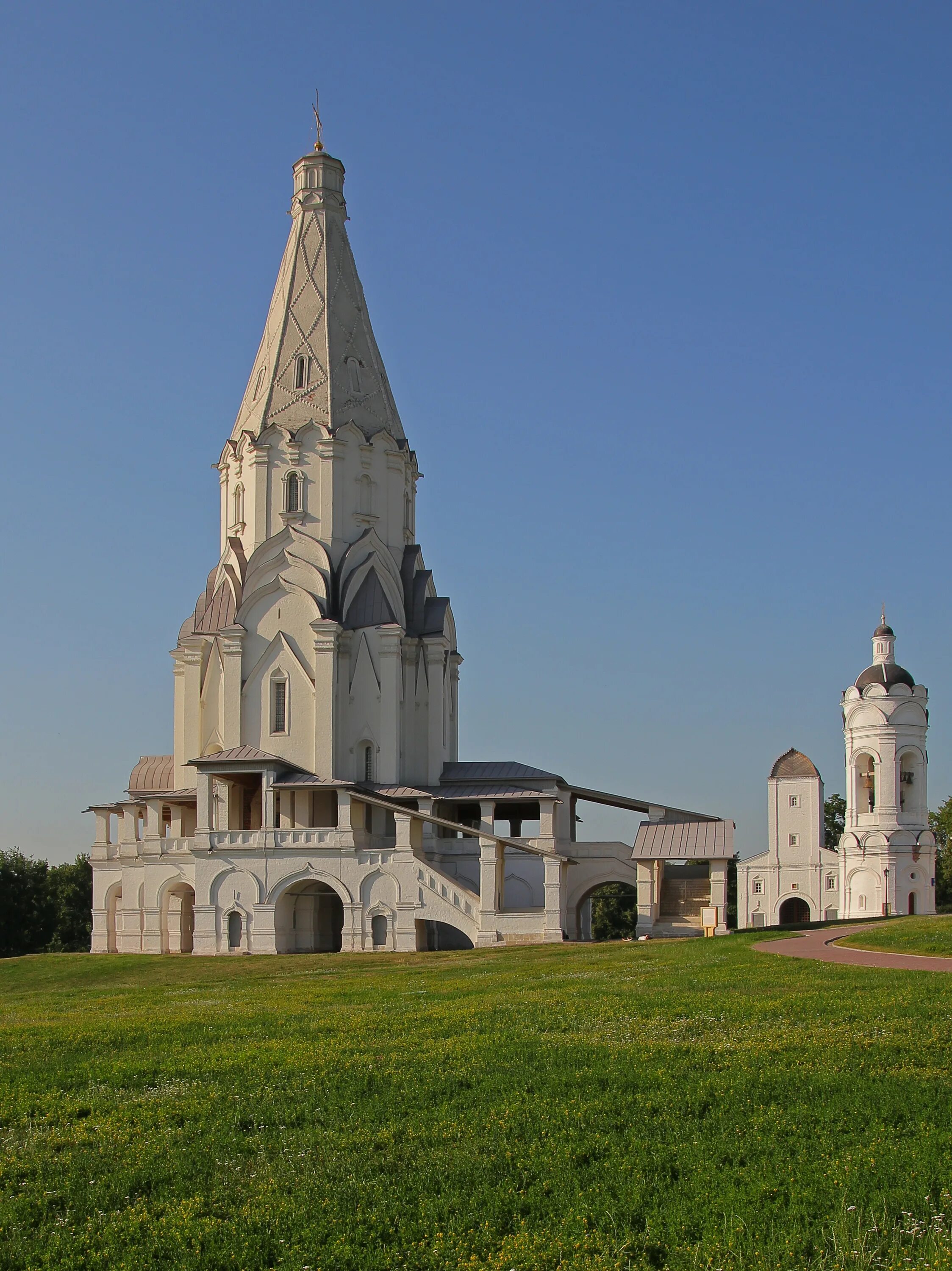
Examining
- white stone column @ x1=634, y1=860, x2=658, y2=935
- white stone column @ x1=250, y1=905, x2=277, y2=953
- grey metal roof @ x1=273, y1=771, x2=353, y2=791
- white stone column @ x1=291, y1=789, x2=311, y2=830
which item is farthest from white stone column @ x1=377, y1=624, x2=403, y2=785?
white stone column @ x1=634, y1=860, x2=658, y2=935

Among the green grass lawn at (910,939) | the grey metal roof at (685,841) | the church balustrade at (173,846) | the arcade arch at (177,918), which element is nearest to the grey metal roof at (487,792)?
the grey metal roof at (685,841)

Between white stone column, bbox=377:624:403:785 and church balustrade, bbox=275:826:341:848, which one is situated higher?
white stone column, bbox=377:624:403:785

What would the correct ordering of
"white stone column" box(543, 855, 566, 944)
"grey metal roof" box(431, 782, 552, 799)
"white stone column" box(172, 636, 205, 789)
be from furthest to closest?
"white stone column" box(172, 636, 205, 789), "grey metal roof" box(431, 782, 552, 799), "white stone column" box(543, 855, 566, 944)

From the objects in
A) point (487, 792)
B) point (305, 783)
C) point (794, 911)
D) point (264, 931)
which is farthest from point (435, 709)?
point (794, 911)

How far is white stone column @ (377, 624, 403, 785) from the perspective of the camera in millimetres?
44906

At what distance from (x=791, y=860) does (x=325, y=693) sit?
24.5 meters

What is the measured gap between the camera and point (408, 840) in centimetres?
4084

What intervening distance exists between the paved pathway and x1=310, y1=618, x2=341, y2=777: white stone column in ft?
65.3

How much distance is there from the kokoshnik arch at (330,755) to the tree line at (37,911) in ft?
62.3

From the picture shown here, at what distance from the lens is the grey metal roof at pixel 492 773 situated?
45.1 m

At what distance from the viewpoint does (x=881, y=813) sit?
5234cm

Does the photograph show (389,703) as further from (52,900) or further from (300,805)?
(52,900)

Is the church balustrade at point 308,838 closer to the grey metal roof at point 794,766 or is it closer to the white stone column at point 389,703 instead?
the white stone column at point 389,703

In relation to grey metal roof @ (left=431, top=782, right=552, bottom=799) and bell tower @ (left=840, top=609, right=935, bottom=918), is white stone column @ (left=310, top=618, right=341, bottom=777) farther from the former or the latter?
bell tower @ (left=840, top=609, right=935, bottom=918)
